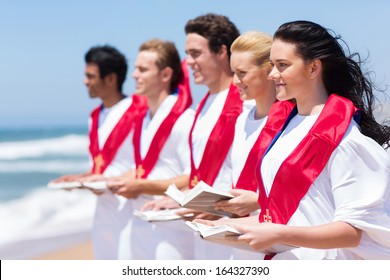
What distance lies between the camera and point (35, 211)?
16.4 m

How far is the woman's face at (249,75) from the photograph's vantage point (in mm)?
4832

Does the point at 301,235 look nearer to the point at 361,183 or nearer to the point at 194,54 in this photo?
the point at 361,183

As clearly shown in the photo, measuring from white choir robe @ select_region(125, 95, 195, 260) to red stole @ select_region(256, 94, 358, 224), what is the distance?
2.40 metres

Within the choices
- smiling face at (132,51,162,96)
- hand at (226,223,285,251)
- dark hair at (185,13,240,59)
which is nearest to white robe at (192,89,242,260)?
dark hair at (185,13,240,59)

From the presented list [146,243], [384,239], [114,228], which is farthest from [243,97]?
[114,228]

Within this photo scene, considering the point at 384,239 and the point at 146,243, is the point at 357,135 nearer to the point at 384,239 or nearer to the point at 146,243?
the point at 384,239

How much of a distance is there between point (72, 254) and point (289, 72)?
7.60 m

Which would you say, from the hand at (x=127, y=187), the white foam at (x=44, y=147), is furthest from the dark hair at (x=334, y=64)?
the white foam at (x=44, y=147)

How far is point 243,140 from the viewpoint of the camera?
4938mm

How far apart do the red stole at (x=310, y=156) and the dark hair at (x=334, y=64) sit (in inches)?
3.4

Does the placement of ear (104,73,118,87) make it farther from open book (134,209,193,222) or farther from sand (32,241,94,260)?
sand (32,241,94,260)

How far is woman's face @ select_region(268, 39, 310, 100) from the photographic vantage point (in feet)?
12.4
